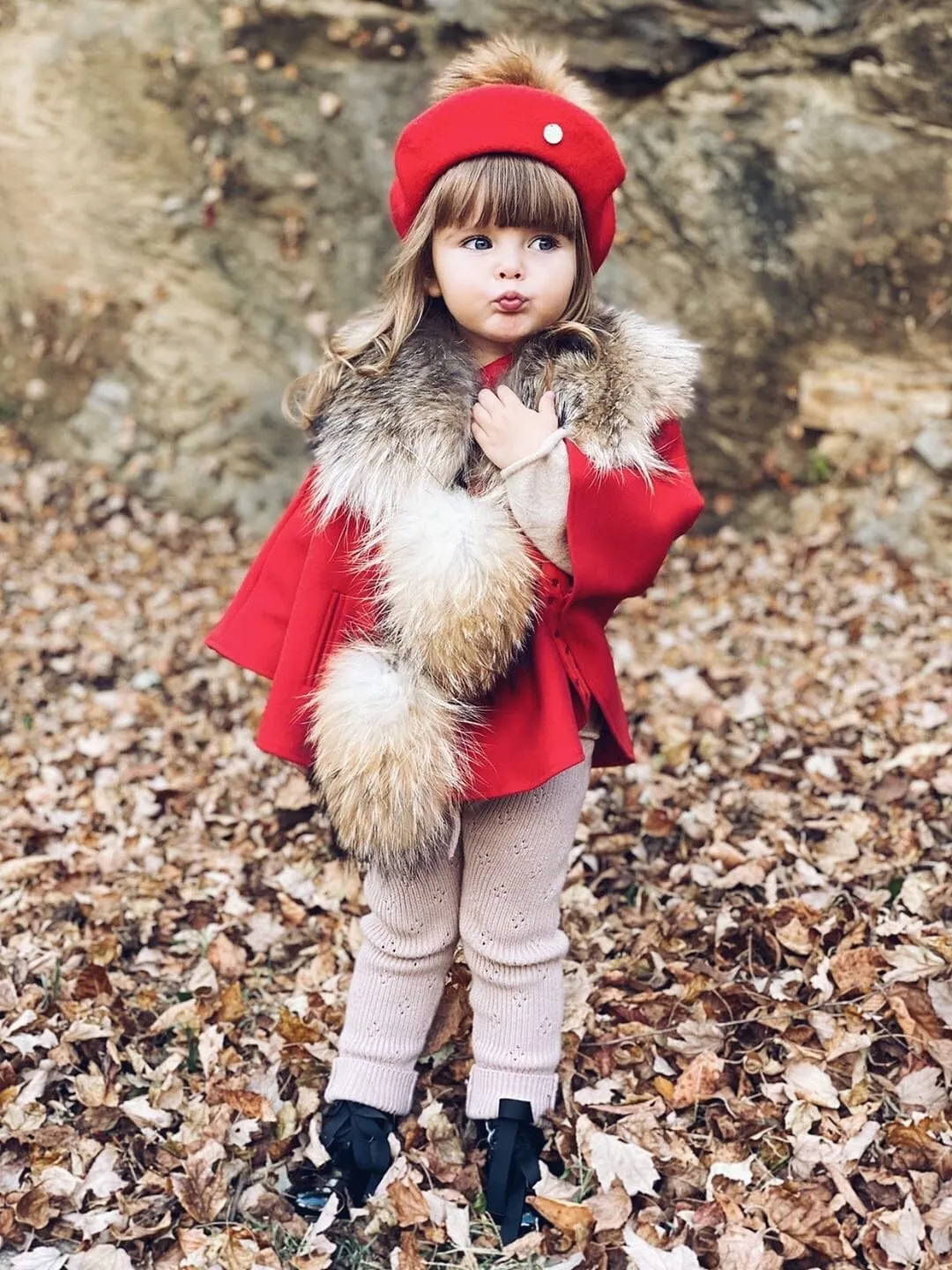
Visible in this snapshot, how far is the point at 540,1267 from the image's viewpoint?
7.95 feet

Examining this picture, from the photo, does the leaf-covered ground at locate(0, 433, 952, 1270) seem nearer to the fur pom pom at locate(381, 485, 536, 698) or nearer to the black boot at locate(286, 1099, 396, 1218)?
the black boot at locate(286, 1099, 396, 1218)

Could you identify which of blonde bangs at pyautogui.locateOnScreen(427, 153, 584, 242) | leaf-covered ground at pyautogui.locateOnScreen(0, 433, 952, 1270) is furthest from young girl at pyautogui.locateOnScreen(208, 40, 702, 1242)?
leaf-covered ground at pyautogui.locateOnScreen(0, 433, 952, 1270)

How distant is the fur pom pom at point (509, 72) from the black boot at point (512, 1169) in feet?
7.33

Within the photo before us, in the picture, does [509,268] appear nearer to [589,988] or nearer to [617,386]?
[617,386]

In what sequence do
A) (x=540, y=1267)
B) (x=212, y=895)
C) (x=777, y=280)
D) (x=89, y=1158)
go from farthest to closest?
(x=777, y=280) → (x=212, y=895) → (x=89, y=1158) → (x=540, y=1267)

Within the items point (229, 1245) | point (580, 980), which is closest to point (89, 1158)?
point (229, 1245)

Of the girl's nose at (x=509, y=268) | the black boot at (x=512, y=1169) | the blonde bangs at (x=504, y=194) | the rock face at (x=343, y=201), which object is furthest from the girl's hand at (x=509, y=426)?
the rock face at (x=343, y=201)

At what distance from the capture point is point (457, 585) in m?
2.20

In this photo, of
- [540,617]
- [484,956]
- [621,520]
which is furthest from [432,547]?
[484,956]

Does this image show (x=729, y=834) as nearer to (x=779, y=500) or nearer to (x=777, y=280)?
(x=779, y=500)

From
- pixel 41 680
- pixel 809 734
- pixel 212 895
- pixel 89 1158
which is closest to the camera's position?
pixel 89 1158

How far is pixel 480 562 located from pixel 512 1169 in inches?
54.7

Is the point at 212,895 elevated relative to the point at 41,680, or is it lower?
elevated

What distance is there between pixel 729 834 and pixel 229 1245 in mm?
1950
